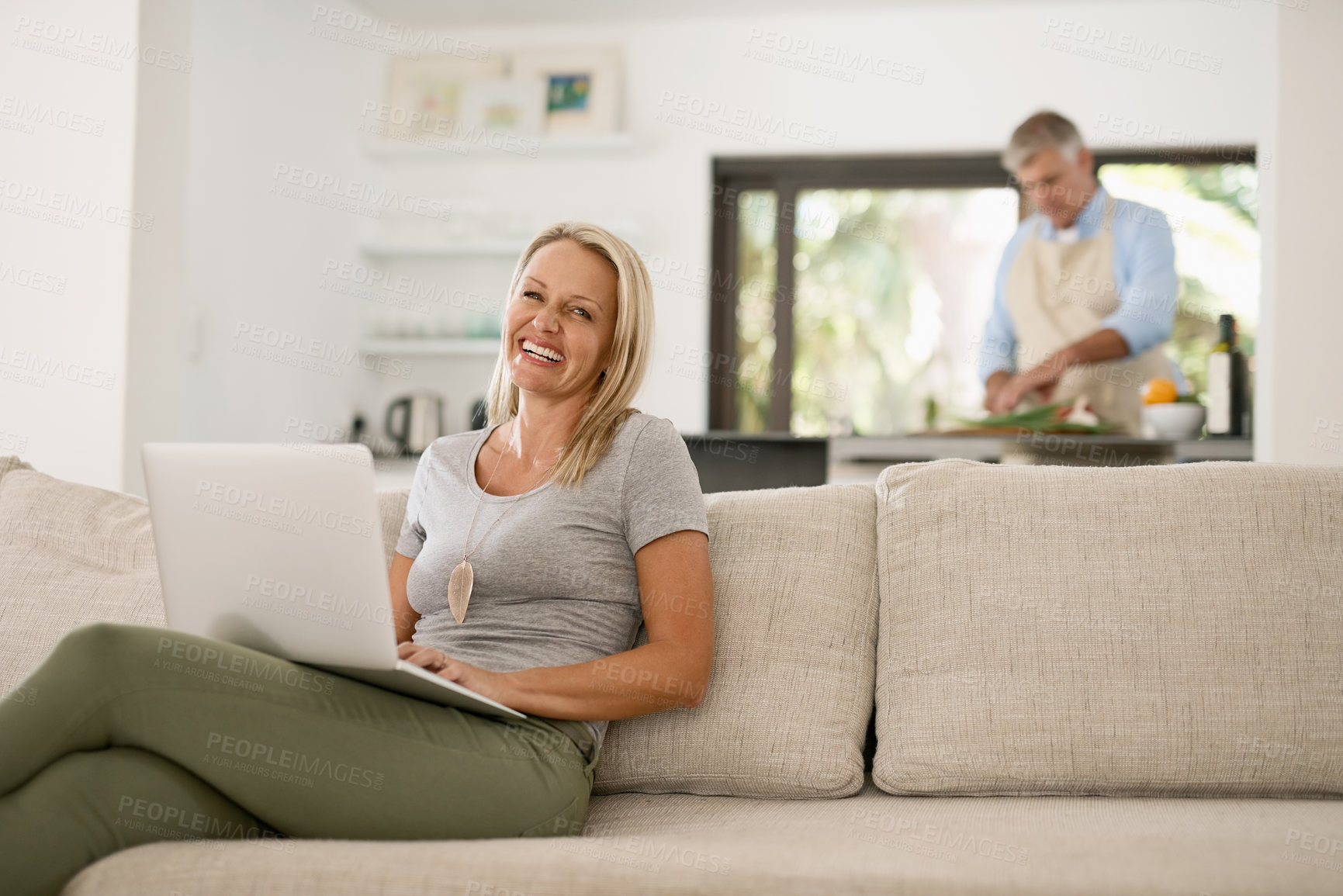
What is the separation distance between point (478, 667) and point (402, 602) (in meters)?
0.29

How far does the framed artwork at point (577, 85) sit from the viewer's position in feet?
14.9

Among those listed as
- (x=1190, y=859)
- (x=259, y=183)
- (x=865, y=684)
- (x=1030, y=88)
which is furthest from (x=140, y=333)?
(x=1030, y=88)

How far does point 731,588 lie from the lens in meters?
1.62

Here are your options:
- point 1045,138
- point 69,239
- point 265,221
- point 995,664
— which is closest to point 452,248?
point 265,221

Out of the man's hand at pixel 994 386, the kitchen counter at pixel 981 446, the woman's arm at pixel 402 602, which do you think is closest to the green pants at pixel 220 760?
the woman's arm at pixel 402 602

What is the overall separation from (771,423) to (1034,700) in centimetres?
323

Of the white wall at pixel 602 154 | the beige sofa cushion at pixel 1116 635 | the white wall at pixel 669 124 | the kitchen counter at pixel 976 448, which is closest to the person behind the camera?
the beige sofa cushion at pixel 1116 635

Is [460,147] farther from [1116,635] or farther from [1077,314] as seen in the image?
[1116,635]

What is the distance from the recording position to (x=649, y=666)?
1383 millimetres

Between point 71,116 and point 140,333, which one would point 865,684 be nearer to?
point 140,333

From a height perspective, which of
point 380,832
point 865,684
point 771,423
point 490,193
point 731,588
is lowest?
point 380,832

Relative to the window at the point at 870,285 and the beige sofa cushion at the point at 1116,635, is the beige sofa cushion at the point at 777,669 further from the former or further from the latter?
the window at the point at 870,285

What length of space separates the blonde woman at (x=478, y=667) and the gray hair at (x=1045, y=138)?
2.21m

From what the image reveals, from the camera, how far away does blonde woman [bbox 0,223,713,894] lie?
1.16 meters
